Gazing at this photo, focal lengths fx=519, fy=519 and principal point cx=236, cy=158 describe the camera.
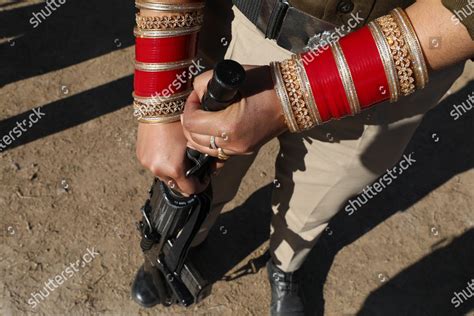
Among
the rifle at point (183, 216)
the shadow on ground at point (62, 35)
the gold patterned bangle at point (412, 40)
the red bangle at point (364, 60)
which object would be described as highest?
the gold patterned bangle at point (412, 40)

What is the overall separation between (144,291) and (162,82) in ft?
4.11

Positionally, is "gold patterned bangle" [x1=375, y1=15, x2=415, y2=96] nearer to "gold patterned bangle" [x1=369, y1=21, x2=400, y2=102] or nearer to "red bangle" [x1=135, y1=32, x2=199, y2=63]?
"gold patterned bangle" [x1=369, y1=21, x2=400, y2=102]

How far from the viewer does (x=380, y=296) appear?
2525 millimetres

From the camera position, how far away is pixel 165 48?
1260 millimetres

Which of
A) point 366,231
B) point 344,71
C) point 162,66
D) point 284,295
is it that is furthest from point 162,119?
point 366,231

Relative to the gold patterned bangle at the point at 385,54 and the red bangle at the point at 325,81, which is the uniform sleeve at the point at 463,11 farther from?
the red bangle at the point at 325,81

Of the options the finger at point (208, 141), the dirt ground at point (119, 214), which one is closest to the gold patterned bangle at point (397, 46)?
the finger at point (208, 141)

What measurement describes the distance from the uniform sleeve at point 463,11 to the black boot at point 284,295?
1535mm

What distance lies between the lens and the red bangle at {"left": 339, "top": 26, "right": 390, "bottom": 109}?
111 cm

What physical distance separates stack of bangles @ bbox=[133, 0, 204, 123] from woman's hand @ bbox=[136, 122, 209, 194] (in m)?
0.03

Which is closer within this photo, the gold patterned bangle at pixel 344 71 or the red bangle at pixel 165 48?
the gold patterned bangle at pixel 344 71

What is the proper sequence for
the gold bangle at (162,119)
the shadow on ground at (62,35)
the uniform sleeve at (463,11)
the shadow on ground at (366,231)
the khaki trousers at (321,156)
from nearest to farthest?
the uniform sleeve at (463,11)
the gold bangle at (162,119)
the khaki trousers at (321,156)
the shadow on ground at (366,231)
the shadow on ground at (62,35)

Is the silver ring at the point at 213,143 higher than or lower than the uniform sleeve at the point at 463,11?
lower

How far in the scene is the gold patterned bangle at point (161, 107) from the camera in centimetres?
130
